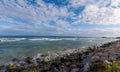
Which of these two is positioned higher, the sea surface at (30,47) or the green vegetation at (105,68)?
the green vegetation at (105,68)

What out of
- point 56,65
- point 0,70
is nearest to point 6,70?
point 0,70

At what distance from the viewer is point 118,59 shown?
645 cm

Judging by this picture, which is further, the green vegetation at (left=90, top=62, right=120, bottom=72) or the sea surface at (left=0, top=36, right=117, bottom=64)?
the sea surface at (left=0, top=36, right=117, bottom=64)

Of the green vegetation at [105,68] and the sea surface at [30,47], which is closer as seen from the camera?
the green vegetation at [105,68]

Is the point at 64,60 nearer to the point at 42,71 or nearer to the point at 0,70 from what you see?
the point at 42,71

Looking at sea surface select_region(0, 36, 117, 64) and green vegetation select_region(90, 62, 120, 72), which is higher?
green vegetation select_region(90, 62, 120, 72)

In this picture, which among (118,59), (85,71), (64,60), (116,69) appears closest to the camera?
(116,69)

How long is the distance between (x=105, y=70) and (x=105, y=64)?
30cm

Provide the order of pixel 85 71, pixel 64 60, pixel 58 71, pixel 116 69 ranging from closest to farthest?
1. pixel 116 69
2. pixel 85 71
3. pixel 58 71
4. pixel 64 60

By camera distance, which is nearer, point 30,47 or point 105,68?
point 105,68

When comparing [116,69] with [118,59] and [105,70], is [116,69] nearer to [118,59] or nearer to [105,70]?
[105,70]

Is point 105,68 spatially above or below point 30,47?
above

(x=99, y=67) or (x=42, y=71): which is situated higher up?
(x=99, y=67)

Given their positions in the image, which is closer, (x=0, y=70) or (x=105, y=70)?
(x=105, y=70)
